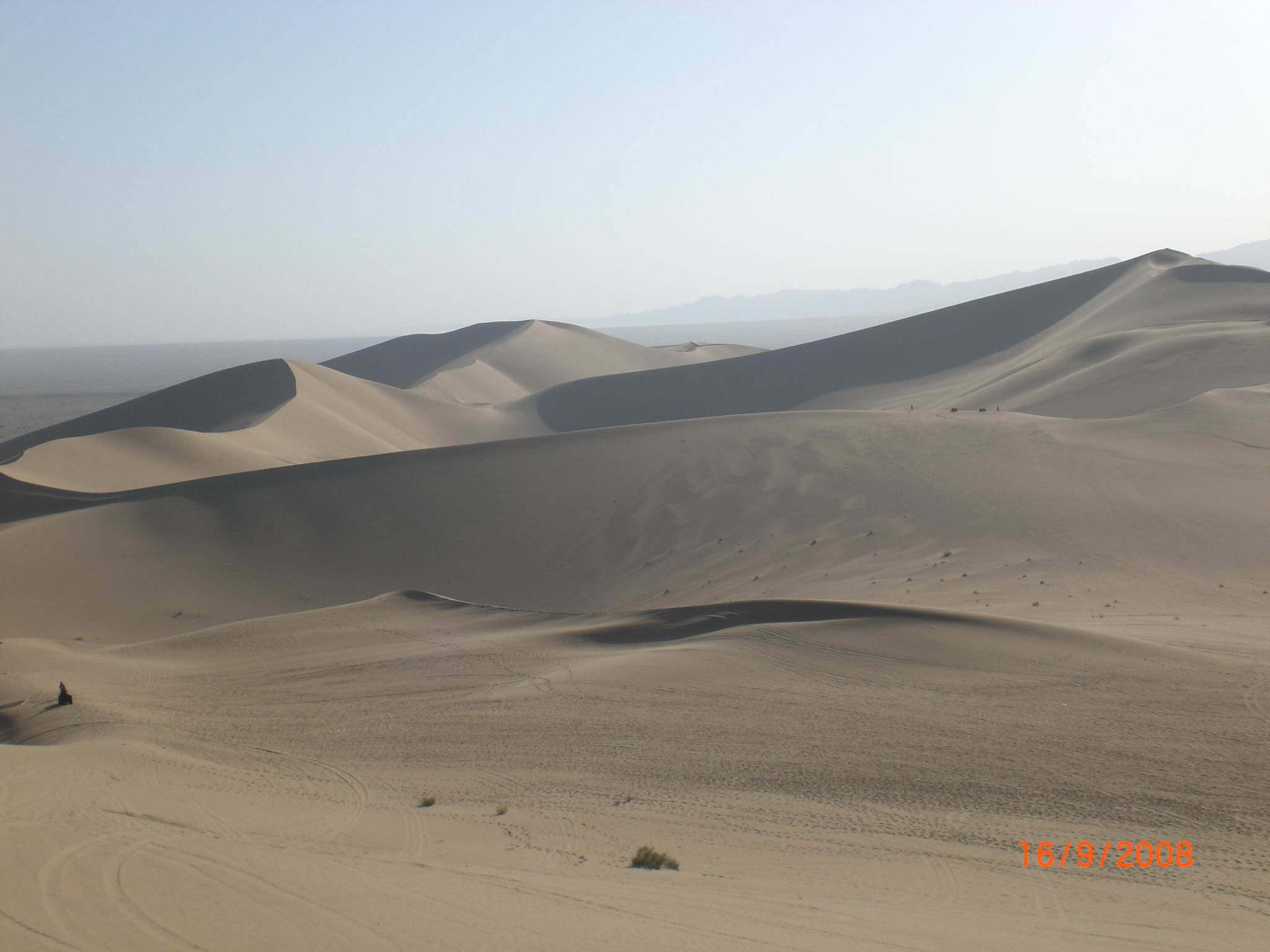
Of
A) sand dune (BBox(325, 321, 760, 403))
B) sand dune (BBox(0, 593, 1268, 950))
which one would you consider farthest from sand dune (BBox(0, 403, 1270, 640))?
sand dune (BBox(325, 321, 760, 403))

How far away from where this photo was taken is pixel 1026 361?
1791 inches

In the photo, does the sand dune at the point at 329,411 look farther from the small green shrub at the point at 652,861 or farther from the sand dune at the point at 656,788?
the small green shrub at the point at 652,861

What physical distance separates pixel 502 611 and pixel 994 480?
33.9ft

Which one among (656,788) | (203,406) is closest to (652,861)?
(656,788)

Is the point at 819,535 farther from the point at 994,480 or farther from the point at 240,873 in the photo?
the point at 240,873

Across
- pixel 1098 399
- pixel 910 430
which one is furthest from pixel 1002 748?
pixel 1098 399

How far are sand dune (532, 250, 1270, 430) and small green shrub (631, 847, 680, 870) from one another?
2960cm

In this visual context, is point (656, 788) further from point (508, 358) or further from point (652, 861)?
point (508, 358)

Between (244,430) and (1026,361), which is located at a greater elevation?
(1026,361)

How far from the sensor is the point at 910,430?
2361cm
